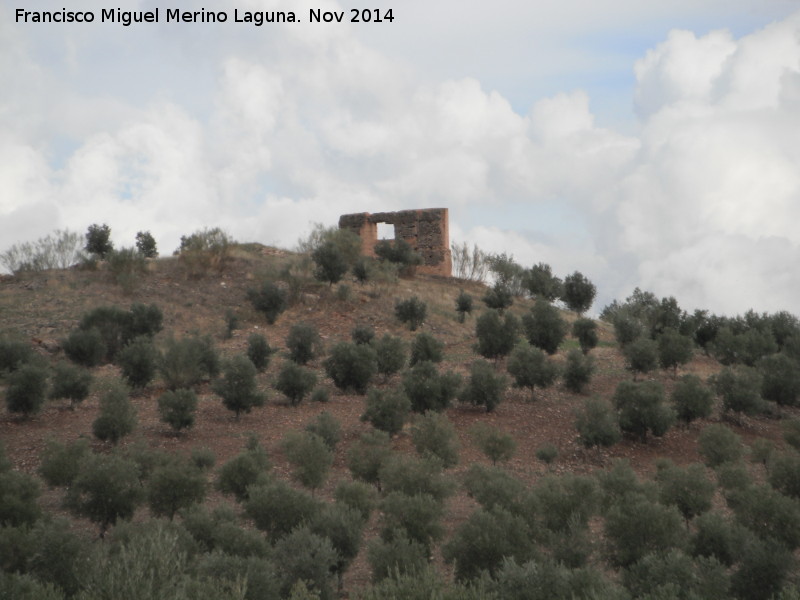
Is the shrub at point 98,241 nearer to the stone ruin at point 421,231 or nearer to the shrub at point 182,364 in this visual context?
the stone ruin at point 421,231

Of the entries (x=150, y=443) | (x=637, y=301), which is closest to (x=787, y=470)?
(x=150, y=443)

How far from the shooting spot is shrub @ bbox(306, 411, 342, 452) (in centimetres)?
1733

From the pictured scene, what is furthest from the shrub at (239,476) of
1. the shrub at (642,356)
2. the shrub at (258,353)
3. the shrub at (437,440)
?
the shrub at (642,356)

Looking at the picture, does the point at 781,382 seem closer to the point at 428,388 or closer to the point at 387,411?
the point at 428,388

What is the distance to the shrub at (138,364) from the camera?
21.9 metres

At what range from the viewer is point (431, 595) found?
8125 mm

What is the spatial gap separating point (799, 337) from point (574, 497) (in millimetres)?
19015

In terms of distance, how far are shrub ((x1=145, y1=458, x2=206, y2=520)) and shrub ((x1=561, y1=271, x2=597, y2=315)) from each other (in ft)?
105

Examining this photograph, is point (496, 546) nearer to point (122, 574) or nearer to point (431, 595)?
point (431, 595)

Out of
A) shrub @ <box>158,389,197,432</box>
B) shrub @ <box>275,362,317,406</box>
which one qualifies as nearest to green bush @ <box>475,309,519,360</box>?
shrub @ <box>275,362,317,406</box>

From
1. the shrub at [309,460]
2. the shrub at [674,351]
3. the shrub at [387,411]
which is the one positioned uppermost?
the shrub at [674,351]

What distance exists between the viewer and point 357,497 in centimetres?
1304

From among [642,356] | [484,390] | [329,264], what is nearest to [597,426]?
[484,390]

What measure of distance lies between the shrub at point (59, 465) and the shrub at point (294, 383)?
21.6ft
